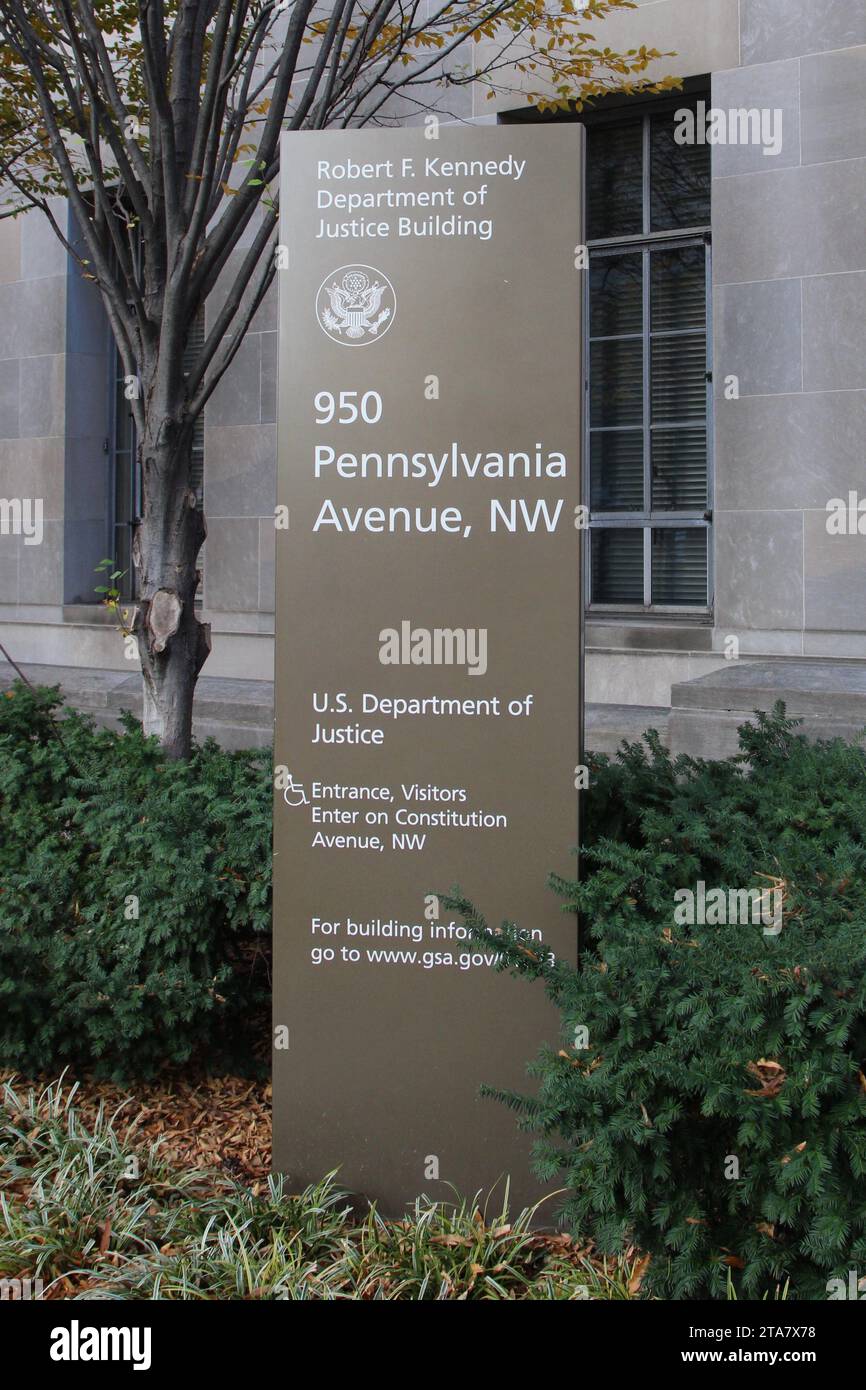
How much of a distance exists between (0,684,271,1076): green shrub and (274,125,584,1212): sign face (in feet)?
2.09

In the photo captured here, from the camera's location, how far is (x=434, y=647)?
390cm

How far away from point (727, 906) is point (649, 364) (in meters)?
6.93

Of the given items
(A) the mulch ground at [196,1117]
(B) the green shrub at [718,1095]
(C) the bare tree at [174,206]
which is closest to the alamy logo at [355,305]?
(B) the green shrub at [718,1095]

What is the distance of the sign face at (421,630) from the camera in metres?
3.82

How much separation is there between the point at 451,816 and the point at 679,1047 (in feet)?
3.72

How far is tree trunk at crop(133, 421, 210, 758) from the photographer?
607cm

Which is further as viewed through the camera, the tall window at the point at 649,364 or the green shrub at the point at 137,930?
the tall window at the point at 649,364

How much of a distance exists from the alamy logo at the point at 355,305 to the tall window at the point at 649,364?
5.78 metres

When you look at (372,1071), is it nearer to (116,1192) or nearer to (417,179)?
(116,1192)

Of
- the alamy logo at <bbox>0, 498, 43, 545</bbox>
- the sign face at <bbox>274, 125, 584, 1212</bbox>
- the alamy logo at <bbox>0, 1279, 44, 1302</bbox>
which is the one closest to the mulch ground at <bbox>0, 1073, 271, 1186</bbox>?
the sign face at <bbox>274, 125, 584, 1212</bbox>

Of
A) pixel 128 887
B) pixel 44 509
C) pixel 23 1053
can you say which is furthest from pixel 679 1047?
pixel 44 509

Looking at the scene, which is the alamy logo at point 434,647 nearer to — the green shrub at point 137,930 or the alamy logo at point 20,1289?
the green shrub at point 137,930

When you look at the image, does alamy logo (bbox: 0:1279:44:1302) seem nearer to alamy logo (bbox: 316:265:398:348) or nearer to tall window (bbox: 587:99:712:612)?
alamy logo (bbox: 316:265:398:348)

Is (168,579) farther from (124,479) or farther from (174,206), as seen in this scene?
(124,479)
